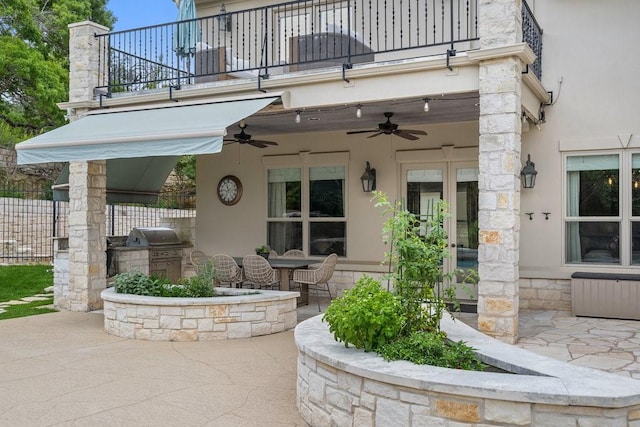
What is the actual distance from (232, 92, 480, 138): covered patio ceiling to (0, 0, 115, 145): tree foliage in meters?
12.2

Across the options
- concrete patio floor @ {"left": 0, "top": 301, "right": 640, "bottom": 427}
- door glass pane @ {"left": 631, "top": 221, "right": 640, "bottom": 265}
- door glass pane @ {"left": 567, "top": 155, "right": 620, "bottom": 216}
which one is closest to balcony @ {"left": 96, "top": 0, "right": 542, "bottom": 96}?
door glass pane @ {"left": 567, "top": 155, "right": 620, "bottom": 216}

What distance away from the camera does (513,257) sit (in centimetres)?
702

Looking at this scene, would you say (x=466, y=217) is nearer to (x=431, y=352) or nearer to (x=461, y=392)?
(x=431, y=352)

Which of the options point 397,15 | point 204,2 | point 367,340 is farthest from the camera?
point 204,2

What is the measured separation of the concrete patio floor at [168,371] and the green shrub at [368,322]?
861 millimetres

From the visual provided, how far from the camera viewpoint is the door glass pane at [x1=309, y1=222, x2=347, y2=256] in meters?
11.8

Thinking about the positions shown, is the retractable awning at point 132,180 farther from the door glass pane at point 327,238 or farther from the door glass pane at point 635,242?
the door glass pane at point 635,242

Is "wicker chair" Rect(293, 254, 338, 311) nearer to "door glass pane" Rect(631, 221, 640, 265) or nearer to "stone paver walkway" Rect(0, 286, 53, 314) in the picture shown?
"door glass pane" Rect(631, 221, 640, 265)

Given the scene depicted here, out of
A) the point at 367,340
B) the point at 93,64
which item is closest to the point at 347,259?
the point at 93,64

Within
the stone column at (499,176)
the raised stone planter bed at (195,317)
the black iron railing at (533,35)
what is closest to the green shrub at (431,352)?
the stone column at (499,176)

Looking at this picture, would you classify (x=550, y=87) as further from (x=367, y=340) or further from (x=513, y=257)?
(x=367, y=340)

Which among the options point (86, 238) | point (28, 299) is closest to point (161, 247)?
point (86, 238)

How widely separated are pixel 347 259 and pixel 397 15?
4.97 meters

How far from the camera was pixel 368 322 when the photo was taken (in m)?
4.52
